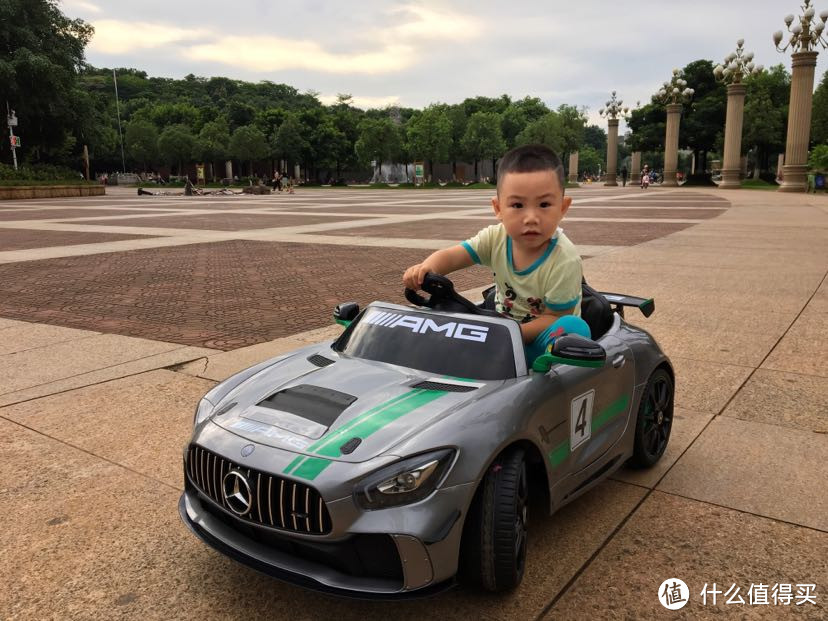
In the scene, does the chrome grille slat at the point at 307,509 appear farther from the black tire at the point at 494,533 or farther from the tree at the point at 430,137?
the tree at the point at 430,137

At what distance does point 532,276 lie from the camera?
3250mm

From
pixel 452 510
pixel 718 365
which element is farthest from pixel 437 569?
pixel 718 365

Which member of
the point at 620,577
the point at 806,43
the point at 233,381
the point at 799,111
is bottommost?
the point at 620,577

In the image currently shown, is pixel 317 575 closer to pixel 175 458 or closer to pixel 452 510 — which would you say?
pixel 452 510

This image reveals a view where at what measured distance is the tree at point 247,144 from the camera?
75.9 meters

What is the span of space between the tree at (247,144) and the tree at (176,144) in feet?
19.9

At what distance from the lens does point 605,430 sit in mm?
3262

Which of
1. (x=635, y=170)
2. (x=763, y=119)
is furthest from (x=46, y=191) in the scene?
(x=763, y=119)

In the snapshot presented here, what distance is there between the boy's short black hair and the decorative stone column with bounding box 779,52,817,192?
43605mm

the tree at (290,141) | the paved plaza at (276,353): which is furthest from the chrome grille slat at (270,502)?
the tree at (290,141)

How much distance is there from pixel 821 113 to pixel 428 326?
6764 cm

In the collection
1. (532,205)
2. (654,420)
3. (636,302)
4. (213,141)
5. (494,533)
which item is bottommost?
(654,420)

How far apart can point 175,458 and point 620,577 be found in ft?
8.10
